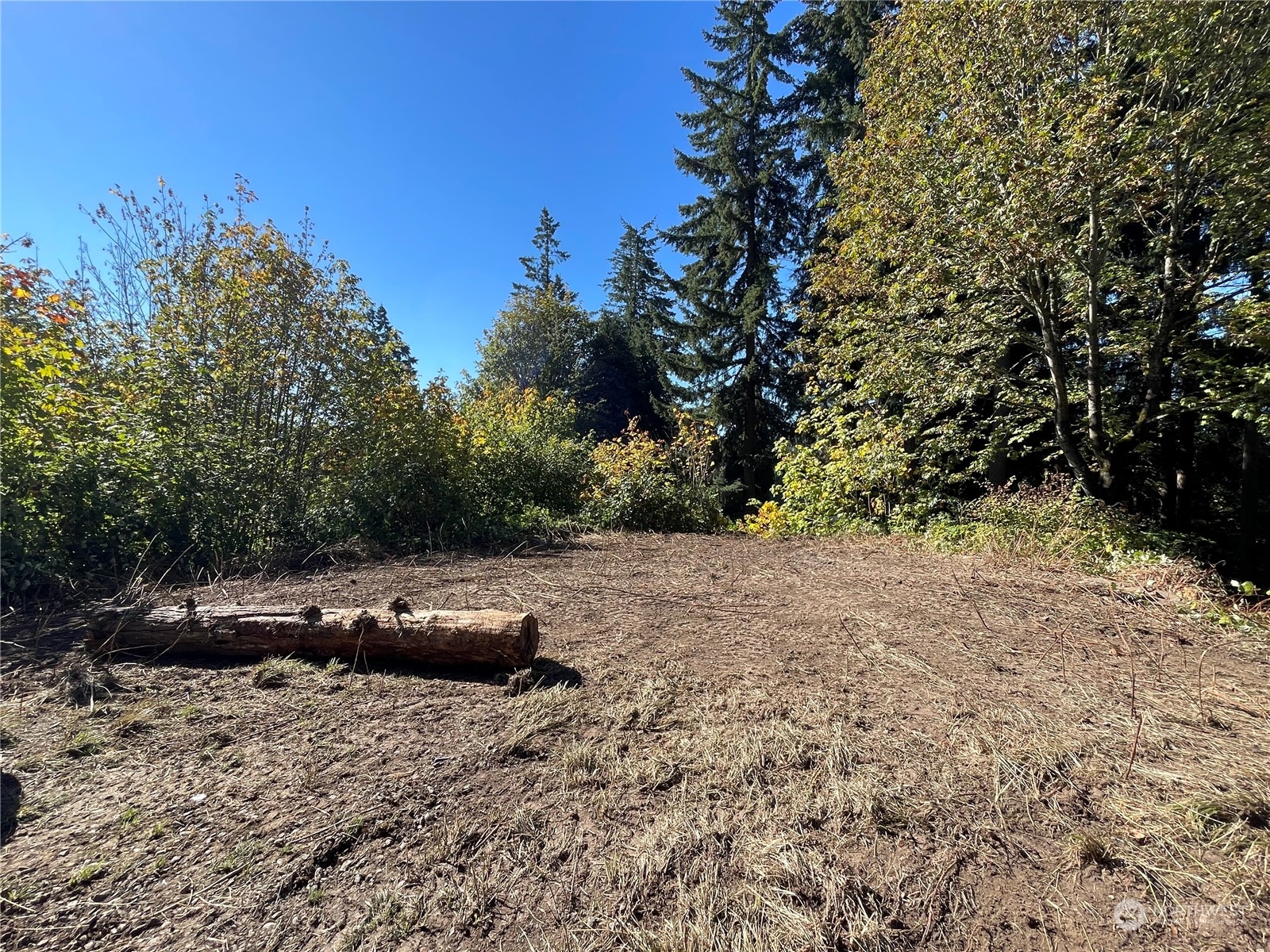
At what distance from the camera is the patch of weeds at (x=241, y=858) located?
149 centimetres

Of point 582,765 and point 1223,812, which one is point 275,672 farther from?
point 1223,812

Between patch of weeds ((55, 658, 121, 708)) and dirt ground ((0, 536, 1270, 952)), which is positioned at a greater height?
patch of weeds ((55, 658, 121, 708))

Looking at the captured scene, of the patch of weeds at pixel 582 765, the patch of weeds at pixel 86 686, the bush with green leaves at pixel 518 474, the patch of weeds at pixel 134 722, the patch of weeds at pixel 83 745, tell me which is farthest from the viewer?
the bush with green leaves at pixel 518 474

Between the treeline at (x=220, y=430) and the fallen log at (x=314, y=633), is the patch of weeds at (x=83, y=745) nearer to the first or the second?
the fallen log at (x=314, y=633)

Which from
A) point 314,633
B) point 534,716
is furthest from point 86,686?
point 534,716

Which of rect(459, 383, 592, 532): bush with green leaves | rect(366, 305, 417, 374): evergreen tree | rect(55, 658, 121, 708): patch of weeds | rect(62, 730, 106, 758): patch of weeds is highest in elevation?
rect(366, 305, 417, 374): evergreen tree

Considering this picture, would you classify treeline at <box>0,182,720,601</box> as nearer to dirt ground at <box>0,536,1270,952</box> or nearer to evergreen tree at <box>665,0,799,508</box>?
dirt ground at <box>0,536,1270,952</box>

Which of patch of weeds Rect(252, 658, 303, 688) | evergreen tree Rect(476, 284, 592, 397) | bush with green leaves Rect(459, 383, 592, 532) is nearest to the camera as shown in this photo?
patch of weeds Rect(252, 658, 303, 688)

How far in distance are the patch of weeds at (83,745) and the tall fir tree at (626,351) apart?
1971cm

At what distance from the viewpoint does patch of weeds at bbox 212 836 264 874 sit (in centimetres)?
149

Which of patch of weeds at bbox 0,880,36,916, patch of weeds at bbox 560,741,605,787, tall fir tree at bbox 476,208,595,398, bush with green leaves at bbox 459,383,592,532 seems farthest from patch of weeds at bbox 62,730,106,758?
tall fir tree at bbox 476,208,595,398

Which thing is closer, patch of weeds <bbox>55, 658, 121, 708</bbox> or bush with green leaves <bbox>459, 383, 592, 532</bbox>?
patch of weeds <bbox>55, 658, 121, 708</bbox>

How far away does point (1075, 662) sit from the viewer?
2834 millimetres

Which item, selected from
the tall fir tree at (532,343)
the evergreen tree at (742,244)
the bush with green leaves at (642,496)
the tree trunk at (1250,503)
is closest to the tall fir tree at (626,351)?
the tall fir tree at (532,343)
